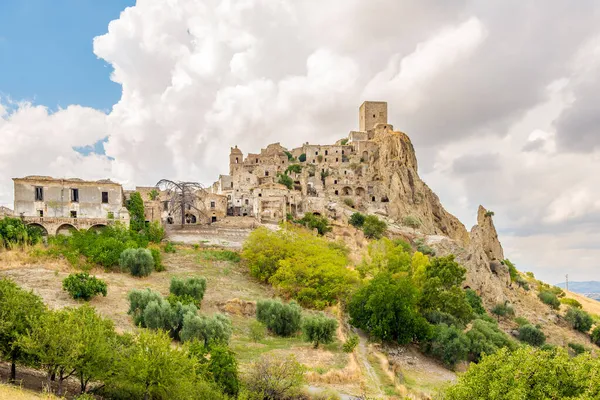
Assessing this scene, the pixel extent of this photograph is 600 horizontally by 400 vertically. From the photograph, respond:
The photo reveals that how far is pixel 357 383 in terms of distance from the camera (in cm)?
2056

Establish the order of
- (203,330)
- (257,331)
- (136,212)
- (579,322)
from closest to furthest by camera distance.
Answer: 1. (203,330)
2. (257,331)
3. (136,212)
4. (579,322)

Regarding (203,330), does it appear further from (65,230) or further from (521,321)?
(521,321)

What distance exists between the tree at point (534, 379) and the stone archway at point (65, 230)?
3479 cm

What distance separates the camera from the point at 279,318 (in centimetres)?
2719

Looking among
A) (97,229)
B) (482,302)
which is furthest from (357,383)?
(482,302)

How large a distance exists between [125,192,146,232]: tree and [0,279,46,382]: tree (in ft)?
88.5

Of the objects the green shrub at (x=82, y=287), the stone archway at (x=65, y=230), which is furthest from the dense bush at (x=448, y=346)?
the stone archway at (x=65, y=230)

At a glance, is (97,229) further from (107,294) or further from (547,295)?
(547,295)

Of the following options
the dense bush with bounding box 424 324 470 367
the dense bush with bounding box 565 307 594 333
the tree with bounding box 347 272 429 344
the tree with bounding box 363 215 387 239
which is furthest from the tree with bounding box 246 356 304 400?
the dense bush with bounding box 565 307 594 333

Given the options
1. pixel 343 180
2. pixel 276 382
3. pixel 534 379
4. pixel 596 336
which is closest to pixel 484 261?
pixel 596 336

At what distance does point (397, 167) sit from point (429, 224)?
11176mm

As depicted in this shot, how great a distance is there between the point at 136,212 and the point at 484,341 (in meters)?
31.8

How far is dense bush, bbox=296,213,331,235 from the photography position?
2319 inches

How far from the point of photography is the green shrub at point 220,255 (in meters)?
41.3
